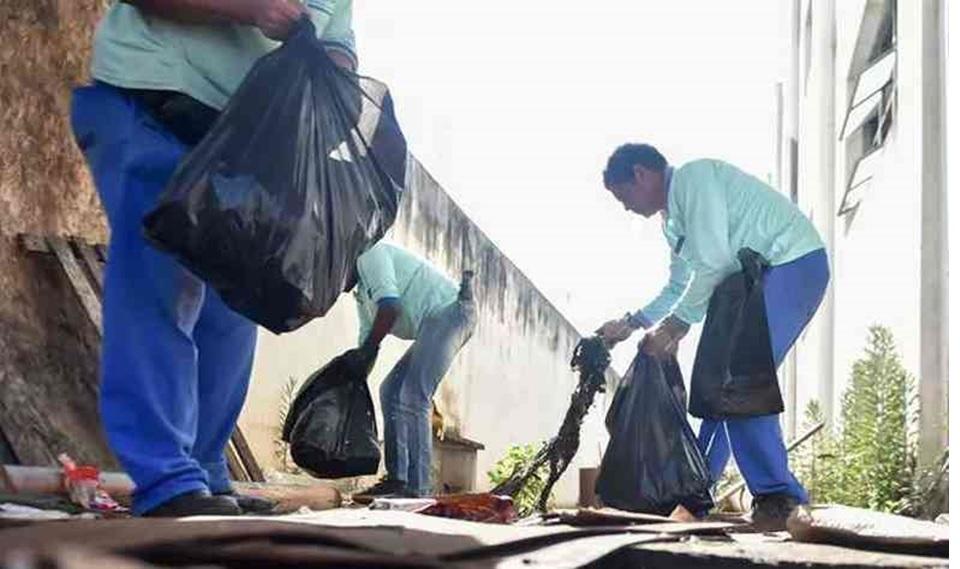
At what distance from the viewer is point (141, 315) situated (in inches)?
94.7

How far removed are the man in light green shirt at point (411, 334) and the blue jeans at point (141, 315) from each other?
11.3ft

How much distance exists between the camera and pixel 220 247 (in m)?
2.29

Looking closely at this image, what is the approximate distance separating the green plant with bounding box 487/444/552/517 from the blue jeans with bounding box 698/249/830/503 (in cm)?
127

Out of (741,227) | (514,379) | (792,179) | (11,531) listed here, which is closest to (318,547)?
(11,531)

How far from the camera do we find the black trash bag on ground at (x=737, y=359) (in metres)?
4.29

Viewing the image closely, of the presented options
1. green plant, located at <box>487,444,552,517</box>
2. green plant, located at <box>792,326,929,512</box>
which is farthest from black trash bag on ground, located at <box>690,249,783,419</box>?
green plant, located at <box>792,326,929,512</box>

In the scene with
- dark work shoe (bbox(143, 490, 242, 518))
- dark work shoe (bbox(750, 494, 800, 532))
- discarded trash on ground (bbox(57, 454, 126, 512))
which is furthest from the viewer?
dark work shoe (bbox(750, 494, 800, 532))

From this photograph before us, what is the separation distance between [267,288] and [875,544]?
1098mm

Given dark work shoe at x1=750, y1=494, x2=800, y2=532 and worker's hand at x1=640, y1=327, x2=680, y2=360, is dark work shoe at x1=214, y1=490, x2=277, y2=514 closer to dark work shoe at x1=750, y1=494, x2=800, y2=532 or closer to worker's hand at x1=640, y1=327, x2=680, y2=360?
dark work shoe at x1=750, y1=494, x2=800, y2=532

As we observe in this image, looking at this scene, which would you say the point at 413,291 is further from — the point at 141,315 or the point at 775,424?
the point at 141,315

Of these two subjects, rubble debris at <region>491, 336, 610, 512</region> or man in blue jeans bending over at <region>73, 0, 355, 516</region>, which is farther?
Answer: rubble debris at <region>491, 336, 610, 512</region>

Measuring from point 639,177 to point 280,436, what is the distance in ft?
Result: 12.3

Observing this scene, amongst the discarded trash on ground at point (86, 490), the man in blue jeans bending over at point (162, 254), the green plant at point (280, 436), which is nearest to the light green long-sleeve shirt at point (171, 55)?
the man in blue jeans bending over at point (162, 254)

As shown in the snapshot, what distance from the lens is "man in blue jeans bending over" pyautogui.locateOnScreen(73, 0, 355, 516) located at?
2.34 metres
